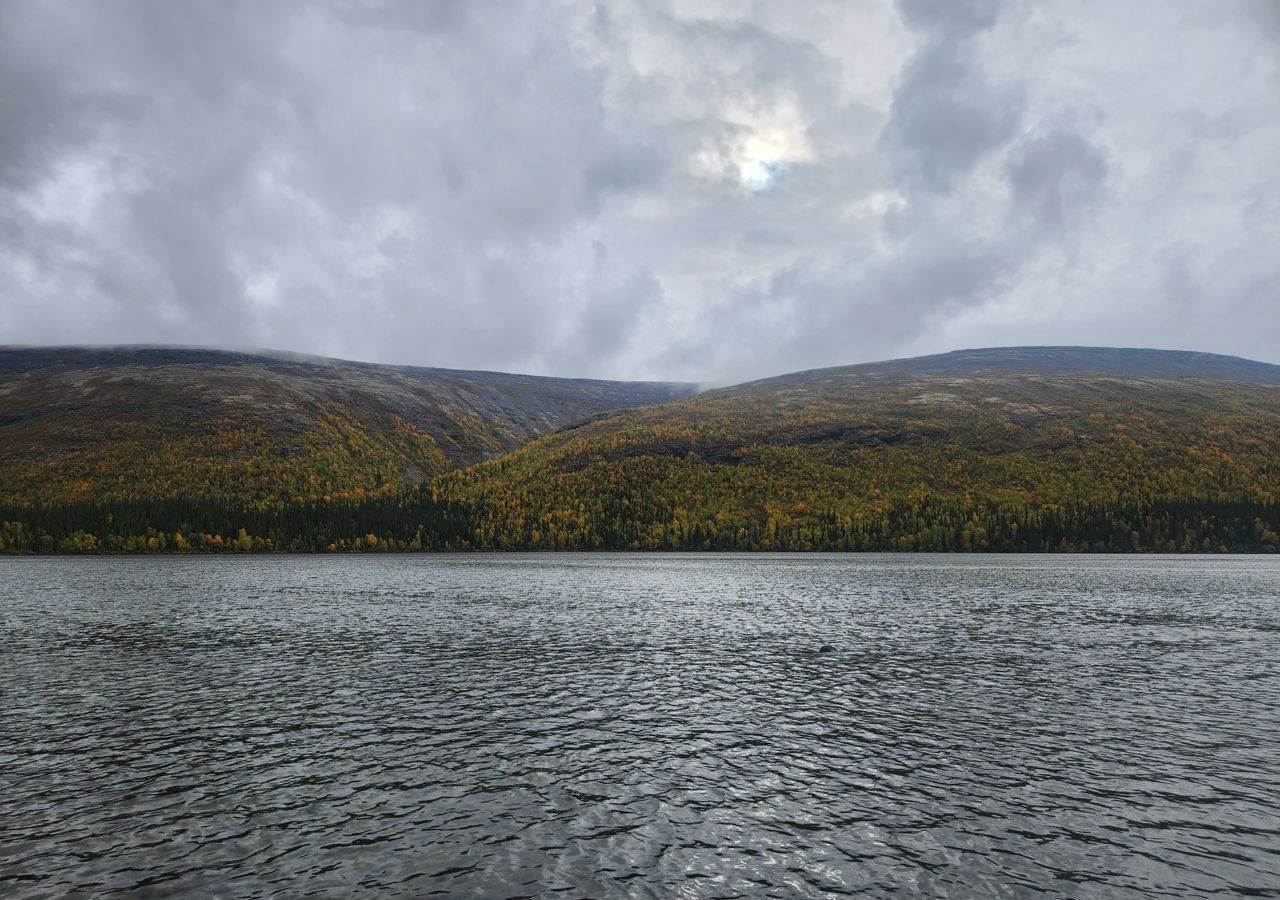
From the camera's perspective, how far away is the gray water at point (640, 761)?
19.6 metres

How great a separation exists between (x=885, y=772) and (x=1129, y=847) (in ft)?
27.5

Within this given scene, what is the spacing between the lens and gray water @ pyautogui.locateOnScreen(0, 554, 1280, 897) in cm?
1962

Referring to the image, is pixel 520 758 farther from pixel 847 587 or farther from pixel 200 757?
pixel 847 587

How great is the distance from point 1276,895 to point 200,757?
3505cm

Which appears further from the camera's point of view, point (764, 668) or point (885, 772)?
point (764, 668)

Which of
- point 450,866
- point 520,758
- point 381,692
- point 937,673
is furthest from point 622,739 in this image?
point 937,673

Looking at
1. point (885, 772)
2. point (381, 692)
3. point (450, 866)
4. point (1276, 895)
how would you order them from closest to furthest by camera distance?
point (1276, 895)
point (450, 866)
point (885, 772)
point (381, 692)

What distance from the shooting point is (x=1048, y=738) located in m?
32.1

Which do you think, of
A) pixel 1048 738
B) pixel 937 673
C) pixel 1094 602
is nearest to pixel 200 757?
pixel 1048 738

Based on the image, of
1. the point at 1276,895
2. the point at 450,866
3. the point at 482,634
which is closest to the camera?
the point at 1276,895

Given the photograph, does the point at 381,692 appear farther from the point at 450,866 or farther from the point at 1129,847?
the point at 1129,847

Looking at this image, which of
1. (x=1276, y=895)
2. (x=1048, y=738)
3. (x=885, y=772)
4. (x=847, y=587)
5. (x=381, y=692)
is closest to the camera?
(x=1276, y=895)

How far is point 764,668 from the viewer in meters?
48.8

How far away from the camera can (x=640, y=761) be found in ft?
95.7
